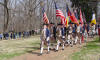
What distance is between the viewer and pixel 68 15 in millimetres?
15469

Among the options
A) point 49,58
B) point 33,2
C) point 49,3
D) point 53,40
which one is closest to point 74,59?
point 49,58

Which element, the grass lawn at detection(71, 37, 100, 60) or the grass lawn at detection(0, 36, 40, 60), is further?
the grass lawn at detection(0, 36, 40, 60)

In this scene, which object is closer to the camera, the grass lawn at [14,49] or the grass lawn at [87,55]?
the grass lawn at [87,55]

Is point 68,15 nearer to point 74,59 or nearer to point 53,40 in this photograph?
point 53,40

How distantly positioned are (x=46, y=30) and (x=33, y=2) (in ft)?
98.2

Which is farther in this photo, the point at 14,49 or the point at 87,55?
the point at 14,49

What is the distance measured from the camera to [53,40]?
56.4 feet

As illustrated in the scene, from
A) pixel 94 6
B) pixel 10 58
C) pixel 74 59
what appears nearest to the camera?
pixel 74 59

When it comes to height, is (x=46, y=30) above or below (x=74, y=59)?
above

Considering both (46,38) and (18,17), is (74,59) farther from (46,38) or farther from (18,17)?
(18,17)

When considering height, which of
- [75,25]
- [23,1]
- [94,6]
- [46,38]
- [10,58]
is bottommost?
[10,58]

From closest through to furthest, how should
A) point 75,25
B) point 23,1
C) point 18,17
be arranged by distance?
point 75,25
point 23,1
point 18,17

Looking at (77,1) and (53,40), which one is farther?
(77,1)

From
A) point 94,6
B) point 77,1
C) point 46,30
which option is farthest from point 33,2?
point 46,30
